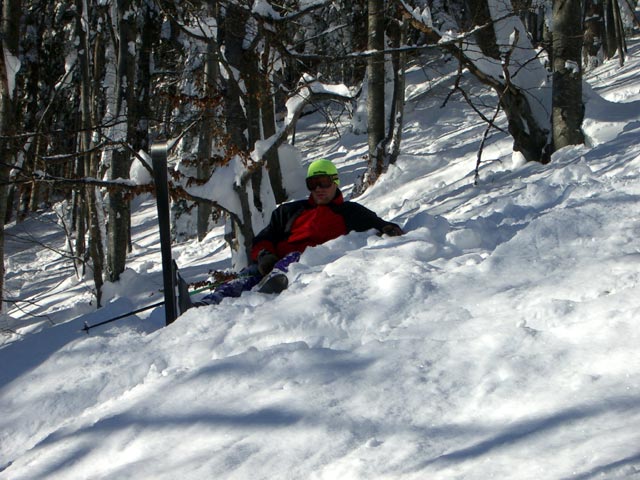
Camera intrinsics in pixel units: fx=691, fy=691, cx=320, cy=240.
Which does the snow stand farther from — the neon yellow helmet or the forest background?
the forest background

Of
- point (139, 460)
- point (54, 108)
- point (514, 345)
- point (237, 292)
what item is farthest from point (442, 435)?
point (54, 108)

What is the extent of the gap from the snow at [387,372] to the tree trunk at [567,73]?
2956mm

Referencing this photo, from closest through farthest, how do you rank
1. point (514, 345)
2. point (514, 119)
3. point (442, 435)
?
point (442, 435) < point (514, 345) < point (514, 119)

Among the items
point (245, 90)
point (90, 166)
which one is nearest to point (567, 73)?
point (245, 90)

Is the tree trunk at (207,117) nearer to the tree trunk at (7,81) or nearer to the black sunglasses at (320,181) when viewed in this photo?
the tree trunk at (7,81)

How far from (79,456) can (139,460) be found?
11.8 inches

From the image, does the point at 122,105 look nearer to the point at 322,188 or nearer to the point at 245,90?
the point at 245,90

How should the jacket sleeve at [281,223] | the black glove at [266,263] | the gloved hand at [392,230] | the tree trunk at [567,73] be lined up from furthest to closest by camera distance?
1. the tree trunk at [567,73]
2. the jacket sleeve at [281,223]
3. the black glove at [266,263]
4. the gloved hand at [392,230]

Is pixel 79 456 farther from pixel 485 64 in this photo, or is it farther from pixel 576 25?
pixel 576 25

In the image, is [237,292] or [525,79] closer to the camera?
[237,292]

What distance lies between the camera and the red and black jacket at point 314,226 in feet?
18.0

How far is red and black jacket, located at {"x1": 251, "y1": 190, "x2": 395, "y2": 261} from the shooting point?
5.50 metres

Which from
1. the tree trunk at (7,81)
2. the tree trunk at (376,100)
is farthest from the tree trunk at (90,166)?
the tree trunk at (376,100)

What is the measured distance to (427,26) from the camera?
741 cm
